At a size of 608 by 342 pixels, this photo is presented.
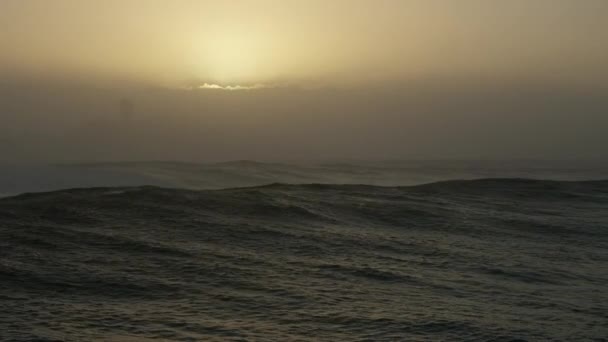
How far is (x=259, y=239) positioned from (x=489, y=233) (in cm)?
2315

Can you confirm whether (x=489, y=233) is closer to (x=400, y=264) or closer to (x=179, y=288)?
(x=400, y=264)

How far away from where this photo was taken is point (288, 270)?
41844mm

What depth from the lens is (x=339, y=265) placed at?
1729 inches

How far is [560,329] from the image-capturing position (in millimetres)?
30281

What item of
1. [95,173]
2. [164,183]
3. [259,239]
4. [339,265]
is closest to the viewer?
[339,265]

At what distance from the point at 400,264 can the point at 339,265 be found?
438 centimetres

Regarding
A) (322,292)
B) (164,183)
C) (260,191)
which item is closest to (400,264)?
(322,292)

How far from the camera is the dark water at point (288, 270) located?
2936cm

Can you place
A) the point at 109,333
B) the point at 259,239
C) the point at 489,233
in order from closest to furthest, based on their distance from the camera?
the point at 109,333, the point at 259,239, the point at 489,233

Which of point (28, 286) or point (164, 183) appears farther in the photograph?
point (164, 183)

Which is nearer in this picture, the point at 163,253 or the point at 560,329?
the point at 560,329

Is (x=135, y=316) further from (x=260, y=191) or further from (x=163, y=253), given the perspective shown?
(x=260, y=191)

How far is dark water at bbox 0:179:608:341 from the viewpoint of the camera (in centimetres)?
2936

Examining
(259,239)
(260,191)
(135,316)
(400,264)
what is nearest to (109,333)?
(135,316)
